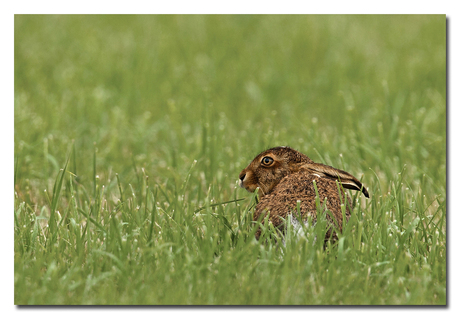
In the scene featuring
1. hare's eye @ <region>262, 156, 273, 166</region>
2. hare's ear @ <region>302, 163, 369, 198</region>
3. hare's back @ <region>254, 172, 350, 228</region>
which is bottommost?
hare's back @ <region>254, 172, 350, 228</region>

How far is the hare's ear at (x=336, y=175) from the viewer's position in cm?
363

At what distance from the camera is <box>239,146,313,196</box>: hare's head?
12.7ft

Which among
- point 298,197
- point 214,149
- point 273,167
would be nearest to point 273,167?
point 273,167

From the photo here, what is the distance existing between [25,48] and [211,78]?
2777mm

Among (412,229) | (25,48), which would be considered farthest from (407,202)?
(25,48)

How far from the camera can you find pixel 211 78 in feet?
26.1

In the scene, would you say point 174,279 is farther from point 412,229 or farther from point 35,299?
point 412,229

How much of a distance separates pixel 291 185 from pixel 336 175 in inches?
11.3

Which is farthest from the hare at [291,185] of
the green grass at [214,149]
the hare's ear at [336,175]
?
the green grass at [214,149]

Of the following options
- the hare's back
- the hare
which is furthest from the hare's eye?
the hare's back

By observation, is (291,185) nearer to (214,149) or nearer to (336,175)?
(336,175)

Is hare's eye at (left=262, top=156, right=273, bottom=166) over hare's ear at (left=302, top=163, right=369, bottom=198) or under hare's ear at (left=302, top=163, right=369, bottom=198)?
over

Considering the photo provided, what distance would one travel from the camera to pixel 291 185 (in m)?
3.59

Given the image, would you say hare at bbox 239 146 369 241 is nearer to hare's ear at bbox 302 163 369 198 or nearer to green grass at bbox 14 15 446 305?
hare's ear at bbox 302 163 369 198
